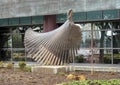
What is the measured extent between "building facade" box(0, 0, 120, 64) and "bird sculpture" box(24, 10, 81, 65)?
7940 mm

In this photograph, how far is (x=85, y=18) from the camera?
2758 centimetres

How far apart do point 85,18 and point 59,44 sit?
10.9 metres

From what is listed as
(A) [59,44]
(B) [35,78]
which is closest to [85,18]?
(A) [59,44]

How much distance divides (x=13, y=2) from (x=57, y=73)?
48.1ft

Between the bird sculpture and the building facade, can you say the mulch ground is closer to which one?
the bird sculpture

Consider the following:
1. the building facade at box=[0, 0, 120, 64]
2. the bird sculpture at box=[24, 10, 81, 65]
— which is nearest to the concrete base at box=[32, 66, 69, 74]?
the bird sculpture at box=[24, 10, 81, 65]

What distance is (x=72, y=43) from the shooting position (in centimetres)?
1716

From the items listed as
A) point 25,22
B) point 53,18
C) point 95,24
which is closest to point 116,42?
point 95,24

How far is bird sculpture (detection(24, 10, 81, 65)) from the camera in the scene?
54.7ft

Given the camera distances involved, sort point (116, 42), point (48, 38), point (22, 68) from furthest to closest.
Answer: point (116, 42)
point (22, 68)
point (48, 38)

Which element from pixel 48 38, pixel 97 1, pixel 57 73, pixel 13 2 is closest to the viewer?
pixel 57 73

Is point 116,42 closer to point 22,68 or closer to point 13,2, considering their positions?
point 13,2

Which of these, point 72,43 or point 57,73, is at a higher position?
point 72,43

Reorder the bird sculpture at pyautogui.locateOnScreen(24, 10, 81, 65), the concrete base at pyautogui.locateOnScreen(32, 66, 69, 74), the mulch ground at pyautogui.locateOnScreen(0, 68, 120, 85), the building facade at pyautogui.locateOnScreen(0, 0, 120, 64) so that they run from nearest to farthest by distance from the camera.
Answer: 1. the mulch ground at pyautogui.locateOnScreen(0, 68, 120, 85)
2. the concrete base at pyautogui.locateOnScreen(32, 66, 69, 74)
3. the bird sculpture at pyautogui.locateOnScreen(24, 10, 81, 65)
4. the building facade at pyautogui.locateOnScreen(0, 0, 120, 64)
